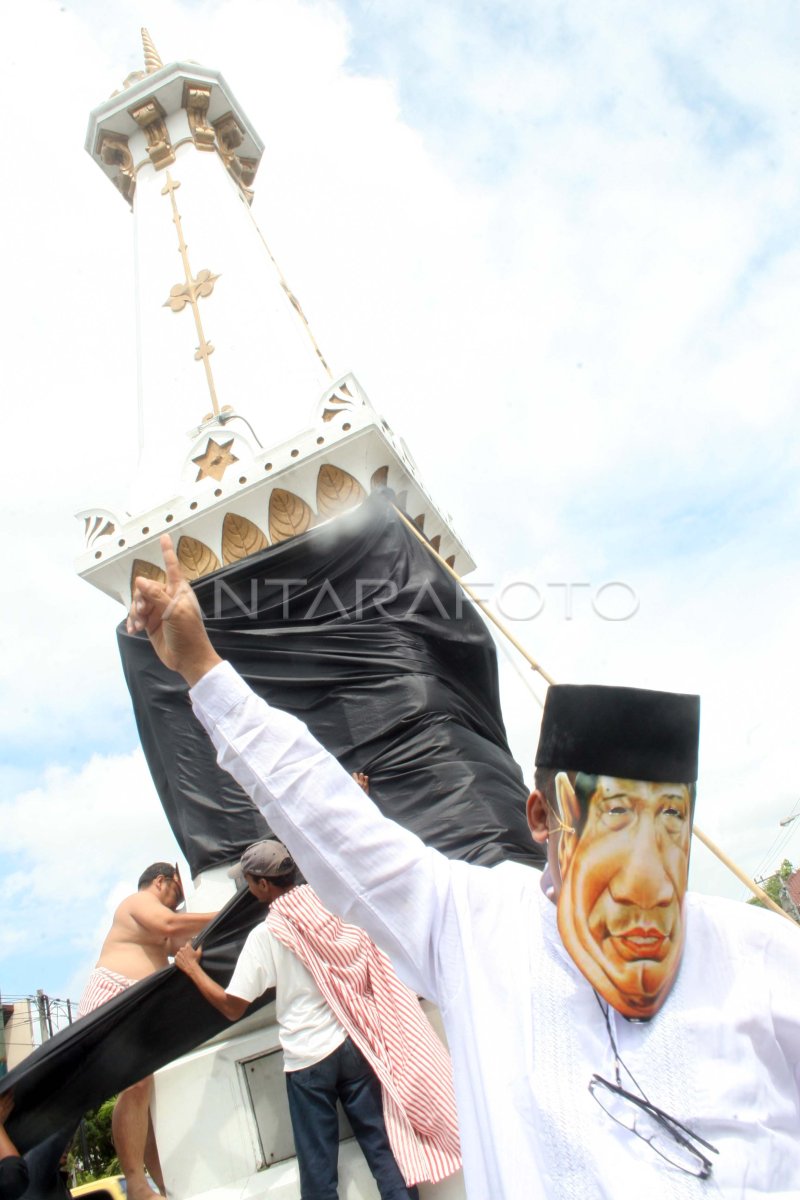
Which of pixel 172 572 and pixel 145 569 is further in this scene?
pixel 145 569

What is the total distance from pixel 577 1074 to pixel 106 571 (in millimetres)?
4137

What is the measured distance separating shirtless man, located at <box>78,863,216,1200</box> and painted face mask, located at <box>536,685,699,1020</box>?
2424 mm

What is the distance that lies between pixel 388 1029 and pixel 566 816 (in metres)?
1.70

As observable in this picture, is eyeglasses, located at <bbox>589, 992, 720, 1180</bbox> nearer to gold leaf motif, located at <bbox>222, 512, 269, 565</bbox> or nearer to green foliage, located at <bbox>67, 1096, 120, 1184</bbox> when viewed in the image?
gold leaf motif, located at <bbox>222, 512, 269, 565</bbox>

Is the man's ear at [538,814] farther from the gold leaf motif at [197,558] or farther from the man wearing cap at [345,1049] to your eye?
the gold leaf motif at [197,558]

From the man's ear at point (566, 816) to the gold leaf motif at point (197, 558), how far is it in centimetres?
348

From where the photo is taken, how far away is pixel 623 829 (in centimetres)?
148

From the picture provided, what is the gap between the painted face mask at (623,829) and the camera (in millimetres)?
1400

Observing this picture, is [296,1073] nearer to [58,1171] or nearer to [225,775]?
[58,1171]

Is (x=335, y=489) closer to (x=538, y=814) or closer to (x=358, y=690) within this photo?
(x=358, y=690)

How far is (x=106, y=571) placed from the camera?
4945 millimetres

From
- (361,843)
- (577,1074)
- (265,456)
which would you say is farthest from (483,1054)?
(265,456)

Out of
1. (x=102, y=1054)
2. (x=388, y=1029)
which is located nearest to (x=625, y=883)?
(x=388, y=1029)

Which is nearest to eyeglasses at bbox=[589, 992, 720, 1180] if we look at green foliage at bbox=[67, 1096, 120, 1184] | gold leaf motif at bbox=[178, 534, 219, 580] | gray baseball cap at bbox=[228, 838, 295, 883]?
gray baseball cap at bbox=[228, 838, 295, 883]
